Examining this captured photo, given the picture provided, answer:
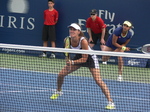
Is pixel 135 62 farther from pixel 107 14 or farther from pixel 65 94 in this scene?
pixel 65 94

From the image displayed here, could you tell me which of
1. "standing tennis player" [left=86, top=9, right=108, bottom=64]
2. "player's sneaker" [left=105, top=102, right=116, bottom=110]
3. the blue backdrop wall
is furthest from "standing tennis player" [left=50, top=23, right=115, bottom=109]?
the blue backdrop wall

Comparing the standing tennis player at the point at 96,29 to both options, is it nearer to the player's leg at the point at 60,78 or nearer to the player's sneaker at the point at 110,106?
the player's leg at the point at 60,78

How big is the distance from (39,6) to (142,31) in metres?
3.12

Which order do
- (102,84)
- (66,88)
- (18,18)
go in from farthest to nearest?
1. (18,18)
2. (66,88)
3. (102,84)

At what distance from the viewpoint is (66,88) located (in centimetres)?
852

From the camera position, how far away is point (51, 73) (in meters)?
9.80

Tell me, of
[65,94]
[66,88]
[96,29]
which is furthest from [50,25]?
[65,94]

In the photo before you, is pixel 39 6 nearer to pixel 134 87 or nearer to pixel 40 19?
pixel 40 19

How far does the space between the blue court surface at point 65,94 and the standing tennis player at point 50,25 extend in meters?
2.82

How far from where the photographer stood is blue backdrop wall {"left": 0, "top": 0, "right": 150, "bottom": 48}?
38.5ft

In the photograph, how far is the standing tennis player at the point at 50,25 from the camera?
12.2m

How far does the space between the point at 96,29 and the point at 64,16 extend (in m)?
1.23

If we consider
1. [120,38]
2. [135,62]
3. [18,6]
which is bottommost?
[135,62]

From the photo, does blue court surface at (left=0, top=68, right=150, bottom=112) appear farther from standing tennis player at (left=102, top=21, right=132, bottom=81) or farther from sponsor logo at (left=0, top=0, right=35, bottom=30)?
sponsor logo at (left=0, top=0, right=35, bottom=30)
